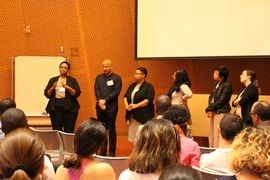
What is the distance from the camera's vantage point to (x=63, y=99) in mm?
6586

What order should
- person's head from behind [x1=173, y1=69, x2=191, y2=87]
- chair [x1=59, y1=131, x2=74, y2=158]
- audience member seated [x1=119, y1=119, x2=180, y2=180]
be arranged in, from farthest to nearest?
person's head from behind [x1=173, y1=69, x2=191, y2=87] < chair [x1=59, y1=131, x2=74, y2=158] < audience member seated [x1=119, y1=119, x2=180, y2=180]

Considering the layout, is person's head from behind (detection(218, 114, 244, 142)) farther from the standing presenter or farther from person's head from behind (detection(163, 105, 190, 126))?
the standing presenter

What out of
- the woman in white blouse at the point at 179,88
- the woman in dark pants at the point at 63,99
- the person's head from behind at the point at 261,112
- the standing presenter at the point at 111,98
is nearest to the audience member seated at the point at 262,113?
the person's head from behind at the point at 261,112

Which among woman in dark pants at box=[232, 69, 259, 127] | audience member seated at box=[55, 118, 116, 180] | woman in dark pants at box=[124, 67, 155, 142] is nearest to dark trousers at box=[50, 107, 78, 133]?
woman in dark pants at box=[124, 67, 155, 142]

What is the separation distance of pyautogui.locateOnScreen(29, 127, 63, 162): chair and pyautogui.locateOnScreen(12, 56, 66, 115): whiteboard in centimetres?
345

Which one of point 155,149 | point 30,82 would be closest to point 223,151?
point 155,149

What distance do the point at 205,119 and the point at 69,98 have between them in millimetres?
2392

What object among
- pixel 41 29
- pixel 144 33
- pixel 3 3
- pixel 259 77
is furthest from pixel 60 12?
pixel 259 77

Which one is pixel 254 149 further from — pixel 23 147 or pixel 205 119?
pixel 205 119

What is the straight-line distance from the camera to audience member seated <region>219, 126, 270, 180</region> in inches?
74.9

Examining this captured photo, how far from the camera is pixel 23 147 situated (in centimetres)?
167

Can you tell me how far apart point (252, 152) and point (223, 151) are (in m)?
0.95

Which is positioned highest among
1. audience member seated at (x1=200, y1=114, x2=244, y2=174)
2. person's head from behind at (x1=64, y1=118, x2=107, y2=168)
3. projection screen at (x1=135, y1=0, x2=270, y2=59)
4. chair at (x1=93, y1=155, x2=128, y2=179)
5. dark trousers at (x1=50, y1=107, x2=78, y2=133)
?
projection screen at (x1=135, y1=0, x2=270, y2=59)

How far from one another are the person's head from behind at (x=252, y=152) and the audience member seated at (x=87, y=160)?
71 centimetres
